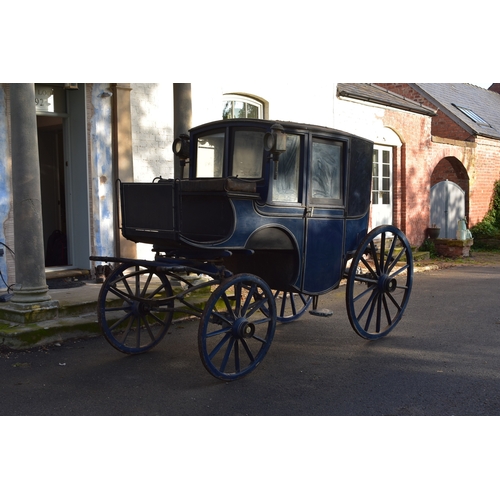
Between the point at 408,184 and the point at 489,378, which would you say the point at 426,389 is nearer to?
the point at 489,378

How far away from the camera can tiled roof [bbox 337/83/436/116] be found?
13227 millimetres

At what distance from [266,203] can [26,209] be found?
2.76 meters

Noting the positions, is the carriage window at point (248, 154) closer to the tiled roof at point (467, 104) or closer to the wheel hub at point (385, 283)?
the wheel hub at point (385, 283)

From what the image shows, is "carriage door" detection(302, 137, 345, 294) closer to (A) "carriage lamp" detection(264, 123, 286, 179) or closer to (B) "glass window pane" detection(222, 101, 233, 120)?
(A) "carriage lamp" detection(264, 123, 286, 179)

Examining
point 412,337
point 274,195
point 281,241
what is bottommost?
point 412,337

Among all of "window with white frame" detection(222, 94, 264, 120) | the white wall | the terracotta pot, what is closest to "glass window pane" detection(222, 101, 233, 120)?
"window with white frame" detection(222, 94, 264, 120)

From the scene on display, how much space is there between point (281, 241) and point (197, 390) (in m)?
1.46

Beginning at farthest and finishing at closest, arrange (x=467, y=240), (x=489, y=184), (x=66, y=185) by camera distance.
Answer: (x=489, y=184), (x=467, y=240), (x=66, y=185)

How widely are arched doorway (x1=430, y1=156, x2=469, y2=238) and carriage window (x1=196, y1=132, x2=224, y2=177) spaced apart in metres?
12.0

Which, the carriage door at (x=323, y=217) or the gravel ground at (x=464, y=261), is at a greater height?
the carriage door at (x=323, y=217)

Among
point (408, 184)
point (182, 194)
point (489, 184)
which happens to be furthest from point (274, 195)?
point (489, 184)

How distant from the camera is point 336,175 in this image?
19.3 feet

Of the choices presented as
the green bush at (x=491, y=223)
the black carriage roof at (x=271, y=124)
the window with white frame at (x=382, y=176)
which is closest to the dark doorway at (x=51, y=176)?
the black carriage roof at (x=271, y=124)

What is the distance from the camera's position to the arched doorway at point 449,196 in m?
17.1
